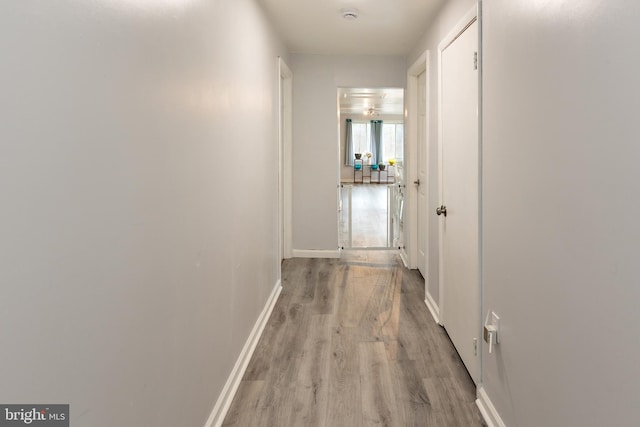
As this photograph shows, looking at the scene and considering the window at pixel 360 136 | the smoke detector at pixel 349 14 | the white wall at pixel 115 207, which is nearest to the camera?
the white wall at pixel 115 207

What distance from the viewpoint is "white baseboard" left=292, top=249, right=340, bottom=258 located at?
5.14 metres

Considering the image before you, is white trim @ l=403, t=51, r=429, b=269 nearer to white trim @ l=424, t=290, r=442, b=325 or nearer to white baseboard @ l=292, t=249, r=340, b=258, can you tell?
white baseboard @ l=292, t=249, r=340, b=258

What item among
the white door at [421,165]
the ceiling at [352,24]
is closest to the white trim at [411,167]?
the white door at [421,165]

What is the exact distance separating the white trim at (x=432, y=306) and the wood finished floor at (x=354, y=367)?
0.05 metres

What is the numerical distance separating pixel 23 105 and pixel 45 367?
1.63ft

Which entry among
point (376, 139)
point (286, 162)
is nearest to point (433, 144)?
point (286, 162)

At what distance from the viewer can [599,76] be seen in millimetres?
1122

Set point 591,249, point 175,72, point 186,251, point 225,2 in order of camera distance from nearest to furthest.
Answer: point 591,249 < point 175,72 < point 186,251 < point 225,2

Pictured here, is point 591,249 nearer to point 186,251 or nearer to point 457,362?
point 186,251

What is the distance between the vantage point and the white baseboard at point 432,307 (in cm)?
322

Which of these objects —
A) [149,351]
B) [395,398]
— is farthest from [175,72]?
[395,398]

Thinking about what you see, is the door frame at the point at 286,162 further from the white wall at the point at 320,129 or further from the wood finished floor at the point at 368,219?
the wood finished floor at the point at 368,219

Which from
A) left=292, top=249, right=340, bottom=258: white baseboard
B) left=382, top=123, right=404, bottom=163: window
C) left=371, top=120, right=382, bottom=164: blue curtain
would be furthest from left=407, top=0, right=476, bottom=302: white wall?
left=382, top=123, right=404, bottom=163: window

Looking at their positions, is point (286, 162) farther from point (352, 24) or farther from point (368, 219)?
point (368, 219)
